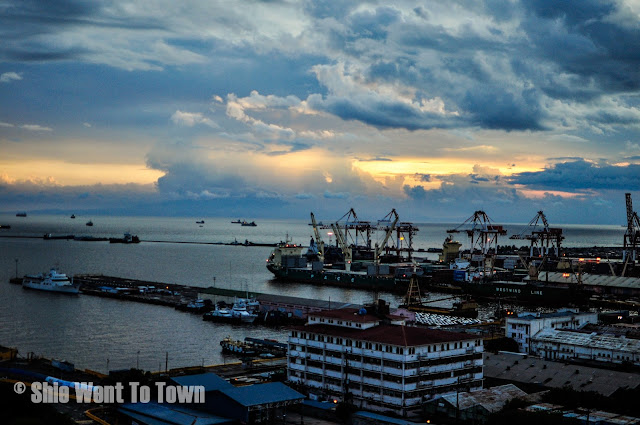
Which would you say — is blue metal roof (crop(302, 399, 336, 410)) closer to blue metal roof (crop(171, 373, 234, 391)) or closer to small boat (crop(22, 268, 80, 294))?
blue metal roof (crop(171, 373, 234, 391))

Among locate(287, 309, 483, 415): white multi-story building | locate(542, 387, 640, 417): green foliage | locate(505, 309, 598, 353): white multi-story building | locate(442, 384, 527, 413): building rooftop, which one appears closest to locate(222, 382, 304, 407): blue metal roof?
locate(287, 309, 483, 415): white multi-story building

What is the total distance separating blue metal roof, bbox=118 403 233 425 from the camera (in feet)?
78.1

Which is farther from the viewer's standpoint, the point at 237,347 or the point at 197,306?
the point at 197,306

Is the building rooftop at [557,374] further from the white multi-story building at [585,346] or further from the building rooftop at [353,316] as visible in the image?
the building rooftop at [353,316]

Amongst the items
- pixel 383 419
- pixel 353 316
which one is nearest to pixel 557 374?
pixel 353 316

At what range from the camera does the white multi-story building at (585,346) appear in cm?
3484

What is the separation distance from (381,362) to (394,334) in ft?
4.85

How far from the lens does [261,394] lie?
25766 millimetres

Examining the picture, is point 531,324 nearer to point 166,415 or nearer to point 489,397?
point 489,397

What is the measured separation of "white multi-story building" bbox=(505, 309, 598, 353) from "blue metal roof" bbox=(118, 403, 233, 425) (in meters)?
20.8

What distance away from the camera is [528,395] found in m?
27.2

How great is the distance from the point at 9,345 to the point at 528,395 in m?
30.7

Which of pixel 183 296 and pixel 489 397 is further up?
pixel 183 296

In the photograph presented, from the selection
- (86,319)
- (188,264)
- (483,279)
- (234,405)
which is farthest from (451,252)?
(234,405)
